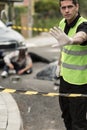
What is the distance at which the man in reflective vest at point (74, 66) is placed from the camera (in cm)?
560

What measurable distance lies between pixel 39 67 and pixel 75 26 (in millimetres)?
8455

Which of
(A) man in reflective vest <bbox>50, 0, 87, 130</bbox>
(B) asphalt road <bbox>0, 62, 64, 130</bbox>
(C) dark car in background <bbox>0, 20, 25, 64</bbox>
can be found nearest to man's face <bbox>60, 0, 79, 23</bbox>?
(A) man in reflective vest <bbox>50, 0, 87, 130</bbox>

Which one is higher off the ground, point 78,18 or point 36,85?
point 78,18

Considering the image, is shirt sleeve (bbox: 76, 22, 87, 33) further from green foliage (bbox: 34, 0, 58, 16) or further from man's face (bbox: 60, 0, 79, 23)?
green foliage (bbox: 34, 0, 58, 16)

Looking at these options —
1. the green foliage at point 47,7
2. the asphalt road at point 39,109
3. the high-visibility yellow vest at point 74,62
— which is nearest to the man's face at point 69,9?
the high-visibility yellow vest at point 74,62

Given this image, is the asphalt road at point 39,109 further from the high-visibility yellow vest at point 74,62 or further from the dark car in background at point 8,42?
the dark car in background at point 8,42

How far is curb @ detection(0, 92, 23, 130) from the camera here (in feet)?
21.5

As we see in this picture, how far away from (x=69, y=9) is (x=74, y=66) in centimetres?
67

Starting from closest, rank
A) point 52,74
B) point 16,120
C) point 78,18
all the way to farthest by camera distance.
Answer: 1. point 78,18
2. point 16,120
3. point 52,74

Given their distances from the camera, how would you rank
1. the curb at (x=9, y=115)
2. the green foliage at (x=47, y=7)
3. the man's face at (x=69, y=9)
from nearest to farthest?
1. the man's face at (x=69, y=9)
2. the curb at (x=9, y=115)
3. the green foliage at (x=47, y=7)

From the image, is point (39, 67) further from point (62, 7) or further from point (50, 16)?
point (50, 16)

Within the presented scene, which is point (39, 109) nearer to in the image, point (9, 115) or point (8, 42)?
point (9, 115)

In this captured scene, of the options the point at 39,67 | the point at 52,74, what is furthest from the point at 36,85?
the point at 39,67

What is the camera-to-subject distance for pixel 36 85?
10844 mm
